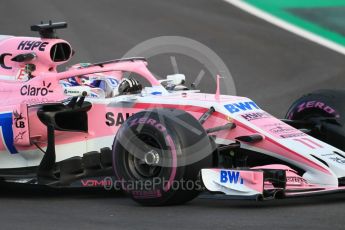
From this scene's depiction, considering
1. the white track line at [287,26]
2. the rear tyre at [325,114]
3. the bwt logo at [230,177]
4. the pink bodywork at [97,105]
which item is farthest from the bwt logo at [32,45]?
the white track line at [287,26]

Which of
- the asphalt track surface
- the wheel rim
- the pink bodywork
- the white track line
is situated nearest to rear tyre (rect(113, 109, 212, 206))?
the wheel rim

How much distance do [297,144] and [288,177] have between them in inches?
21.6

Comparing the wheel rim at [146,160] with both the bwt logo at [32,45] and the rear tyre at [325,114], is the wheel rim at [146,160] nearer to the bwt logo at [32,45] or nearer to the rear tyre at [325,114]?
the rear tyre at [325,114]

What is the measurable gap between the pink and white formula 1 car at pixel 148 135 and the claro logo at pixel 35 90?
11 millimetres

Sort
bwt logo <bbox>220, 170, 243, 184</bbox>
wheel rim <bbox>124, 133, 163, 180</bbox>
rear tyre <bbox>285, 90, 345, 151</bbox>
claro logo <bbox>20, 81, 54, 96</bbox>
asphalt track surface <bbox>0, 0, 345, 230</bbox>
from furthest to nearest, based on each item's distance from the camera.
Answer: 1. claro logo <bbox>20, 81, 54, 96</bbox>
2. rear tyre <bbox>285, 90, 345, 151</bbox>
3. wheel rim <bbox>124, 133, 163, 180</bbox>
4. bwt logo <bbox>220, 170, 243, 184</bbox>
5. asphalt track surface <bbox>0, 0, 345, 230</bbox>

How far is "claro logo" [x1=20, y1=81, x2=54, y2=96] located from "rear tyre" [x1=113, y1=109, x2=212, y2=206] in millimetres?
1514

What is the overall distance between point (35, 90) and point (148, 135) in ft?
6.25

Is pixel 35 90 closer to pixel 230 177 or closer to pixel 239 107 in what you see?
pixel 239 107

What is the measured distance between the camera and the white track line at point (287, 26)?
19.1 m

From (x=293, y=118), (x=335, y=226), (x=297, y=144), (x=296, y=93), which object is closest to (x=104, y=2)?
(x=296, y=93)

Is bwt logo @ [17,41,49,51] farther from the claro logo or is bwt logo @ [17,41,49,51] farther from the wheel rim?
the wheel rim

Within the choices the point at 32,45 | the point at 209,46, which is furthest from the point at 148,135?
the point at 209,46

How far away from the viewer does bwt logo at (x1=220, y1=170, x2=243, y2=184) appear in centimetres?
860

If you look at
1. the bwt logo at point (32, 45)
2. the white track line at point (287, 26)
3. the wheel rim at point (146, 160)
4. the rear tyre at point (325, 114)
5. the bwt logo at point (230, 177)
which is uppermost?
the white track line at point (287, 26)
